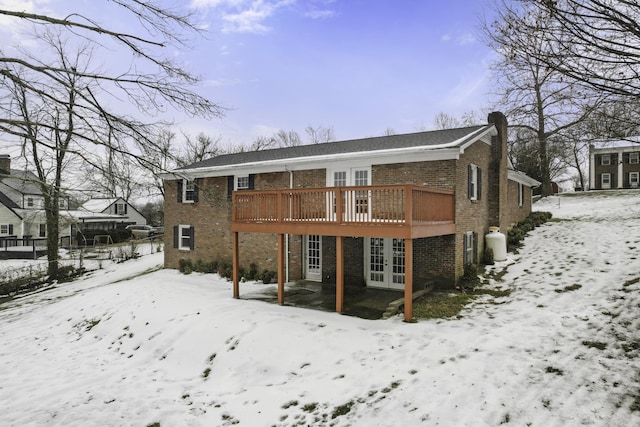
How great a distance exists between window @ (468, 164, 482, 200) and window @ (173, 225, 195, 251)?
12928mm

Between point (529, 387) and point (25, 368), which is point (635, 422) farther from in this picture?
point (25, 368)

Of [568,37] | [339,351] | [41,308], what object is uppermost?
[568,37]

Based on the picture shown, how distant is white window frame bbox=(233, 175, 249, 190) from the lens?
16.5 meters

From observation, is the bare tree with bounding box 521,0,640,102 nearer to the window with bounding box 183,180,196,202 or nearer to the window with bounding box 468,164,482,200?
the window with bounding box 468,164,482,200

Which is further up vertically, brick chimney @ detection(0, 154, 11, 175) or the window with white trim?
brick chimney @ detection(0, 154, 11, 175)

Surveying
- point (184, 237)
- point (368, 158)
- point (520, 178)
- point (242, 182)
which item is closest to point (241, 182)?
point (242, 182)

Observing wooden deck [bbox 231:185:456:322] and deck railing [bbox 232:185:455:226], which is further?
deck railing [bbox 232:185:455:226]

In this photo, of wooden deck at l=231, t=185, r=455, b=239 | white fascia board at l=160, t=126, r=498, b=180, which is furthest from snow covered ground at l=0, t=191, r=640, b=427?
white fascia board at l=160, t=126, r=498, b=180

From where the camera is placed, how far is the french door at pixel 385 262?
1294 cm

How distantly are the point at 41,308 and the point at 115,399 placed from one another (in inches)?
444

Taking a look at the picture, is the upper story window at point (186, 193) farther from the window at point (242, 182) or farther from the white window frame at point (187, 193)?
the window at point (242, 182)

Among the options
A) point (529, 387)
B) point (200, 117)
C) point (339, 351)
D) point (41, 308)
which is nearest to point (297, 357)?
point (339, 351)

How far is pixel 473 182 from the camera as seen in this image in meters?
13.7

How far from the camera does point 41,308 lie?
608 inches
